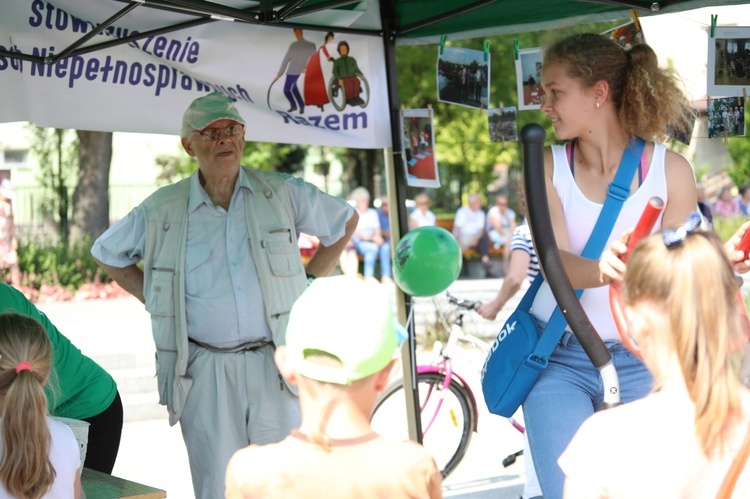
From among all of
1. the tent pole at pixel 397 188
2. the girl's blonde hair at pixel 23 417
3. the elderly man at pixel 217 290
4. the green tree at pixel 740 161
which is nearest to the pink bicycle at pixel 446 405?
the tent pole at pixel 397 188

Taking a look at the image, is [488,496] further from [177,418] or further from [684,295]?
[684,295]

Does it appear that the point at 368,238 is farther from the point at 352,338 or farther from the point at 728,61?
the point at 352,338

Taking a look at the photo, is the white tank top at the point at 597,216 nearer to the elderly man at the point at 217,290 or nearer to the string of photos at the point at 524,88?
the string of photos at the point at 524,88

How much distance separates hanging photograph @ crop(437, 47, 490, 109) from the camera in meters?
4.79

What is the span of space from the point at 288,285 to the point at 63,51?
1.37 metres

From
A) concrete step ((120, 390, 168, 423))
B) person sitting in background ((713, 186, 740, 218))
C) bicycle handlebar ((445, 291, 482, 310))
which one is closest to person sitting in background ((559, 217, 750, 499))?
bicycle handlebar ((445, 291, 482, 310))

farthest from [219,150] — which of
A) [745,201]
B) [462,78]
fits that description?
[745,201]

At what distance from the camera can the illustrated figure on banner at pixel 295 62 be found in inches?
184

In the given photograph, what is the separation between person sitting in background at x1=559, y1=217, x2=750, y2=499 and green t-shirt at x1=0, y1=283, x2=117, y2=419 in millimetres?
2222

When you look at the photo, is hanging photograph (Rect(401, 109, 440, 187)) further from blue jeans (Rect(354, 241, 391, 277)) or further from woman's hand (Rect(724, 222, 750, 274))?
blue jeans (Rect(354, 241, 391, 277))

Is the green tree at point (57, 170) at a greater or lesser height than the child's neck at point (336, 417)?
greater

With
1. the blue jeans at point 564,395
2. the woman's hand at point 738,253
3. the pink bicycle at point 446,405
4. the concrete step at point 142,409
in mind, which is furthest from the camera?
the concrete step at point 142,409

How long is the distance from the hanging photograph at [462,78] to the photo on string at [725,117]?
3.50 feet

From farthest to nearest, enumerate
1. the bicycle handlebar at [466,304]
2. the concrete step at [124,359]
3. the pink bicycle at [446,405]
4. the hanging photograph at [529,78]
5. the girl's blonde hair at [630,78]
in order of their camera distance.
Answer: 1. the concrete step at [124,359]
2. the bicycle handlebar at [466,304]
3. the pink bicycle at [446,405]
4. the hanging photograph at [529,78]
5. the girl's blonde hair at [630,78]
